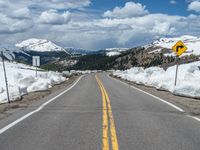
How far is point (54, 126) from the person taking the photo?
975 centimetres

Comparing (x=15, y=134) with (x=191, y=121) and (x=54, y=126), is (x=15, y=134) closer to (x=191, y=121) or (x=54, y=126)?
(x=54, y=126)

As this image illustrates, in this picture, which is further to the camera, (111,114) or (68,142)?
(111,114)

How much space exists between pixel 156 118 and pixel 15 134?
4968 mm

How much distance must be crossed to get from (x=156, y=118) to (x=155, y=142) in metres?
3.88

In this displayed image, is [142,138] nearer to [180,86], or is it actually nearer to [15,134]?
[15,134]

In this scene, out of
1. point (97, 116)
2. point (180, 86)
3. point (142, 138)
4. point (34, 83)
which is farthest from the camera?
point (34, 83)

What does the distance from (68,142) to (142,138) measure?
1.77 m

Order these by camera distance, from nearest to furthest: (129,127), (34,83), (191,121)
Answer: (129,127), (191,121), (34,83)

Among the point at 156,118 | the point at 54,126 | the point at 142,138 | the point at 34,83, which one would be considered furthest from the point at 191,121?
the point at 34,83

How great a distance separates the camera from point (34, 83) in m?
28.3

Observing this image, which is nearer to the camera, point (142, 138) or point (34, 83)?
point (142, 138)

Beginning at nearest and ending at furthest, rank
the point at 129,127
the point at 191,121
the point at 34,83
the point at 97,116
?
the point at 129,127 < the point at 191,121 < the point at 97,116 < the point at 34,83

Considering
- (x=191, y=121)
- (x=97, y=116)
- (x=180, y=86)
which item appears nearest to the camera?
(x=191, y=121)

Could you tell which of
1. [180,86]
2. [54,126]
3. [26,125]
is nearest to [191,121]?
[54,126]
